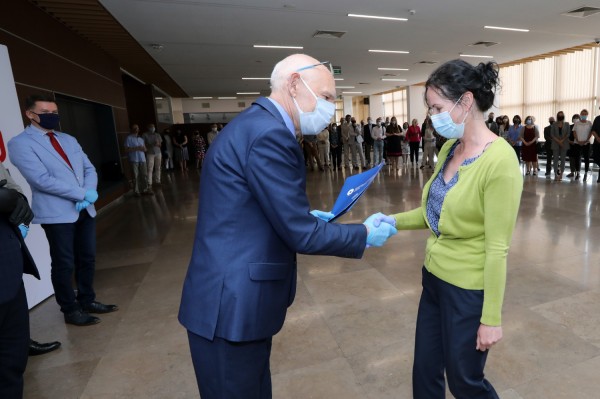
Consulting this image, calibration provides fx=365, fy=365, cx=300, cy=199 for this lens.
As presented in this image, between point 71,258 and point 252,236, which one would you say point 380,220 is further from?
point 71,258

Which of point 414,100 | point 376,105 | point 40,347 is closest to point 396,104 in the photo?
point 376,105

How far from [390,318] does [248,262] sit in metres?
1.92

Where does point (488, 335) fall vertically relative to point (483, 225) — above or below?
below

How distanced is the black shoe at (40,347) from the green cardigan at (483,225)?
2513 millimetres

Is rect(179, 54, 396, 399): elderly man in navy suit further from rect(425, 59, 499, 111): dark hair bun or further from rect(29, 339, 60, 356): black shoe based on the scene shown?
rect(29, 339, 60, 356): black shoe

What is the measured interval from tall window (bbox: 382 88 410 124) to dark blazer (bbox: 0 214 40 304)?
20942 mm

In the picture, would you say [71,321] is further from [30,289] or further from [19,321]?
[19,321]

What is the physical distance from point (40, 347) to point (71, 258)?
60 centimetres

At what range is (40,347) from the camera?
239 cm

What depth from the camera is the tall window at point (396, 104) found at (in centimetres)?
2138

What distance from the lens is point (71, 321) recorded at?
2.75 meters

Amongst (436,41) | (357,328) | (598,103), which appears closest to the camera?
(357,328)

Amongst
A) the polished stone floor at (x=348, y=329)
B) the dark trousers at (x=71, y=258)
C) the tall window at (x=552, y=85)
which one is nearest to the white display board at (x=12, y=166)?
the polished stone floor at (x=348, y=329)

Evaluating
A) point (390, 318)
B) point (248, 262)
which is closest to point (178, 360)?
point (390, 318)
